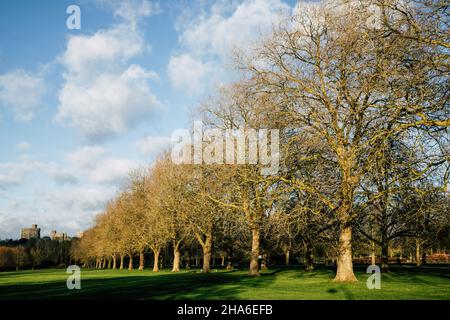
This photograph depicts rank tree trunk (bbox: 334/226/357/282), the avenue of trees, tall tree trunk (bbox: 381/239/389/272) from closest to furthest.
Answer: the avenue of trees, tree trunk (bbox: 334/226/357/282), tall tree trunk (bbox: 381/239/389/272)

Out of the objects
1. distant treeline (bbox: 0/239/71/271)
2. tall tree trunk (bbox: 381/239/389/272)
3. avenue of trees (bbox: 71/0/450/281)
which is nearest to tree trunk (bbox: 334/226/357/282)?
avenue of trees (bbox: 71/0/450/281)

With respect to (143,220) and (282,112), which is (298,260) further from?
(282,112)

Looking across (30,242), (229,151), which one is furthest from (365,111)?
(30,242)

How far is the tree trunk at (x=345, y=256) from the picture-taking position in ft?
70.0

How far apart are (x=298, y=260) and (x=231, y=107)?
6778 centimetres

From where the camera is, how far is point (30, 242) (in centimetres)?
14938

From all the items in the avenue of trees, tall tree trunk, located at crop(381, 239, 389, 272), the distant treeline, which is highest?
the avenue of trees

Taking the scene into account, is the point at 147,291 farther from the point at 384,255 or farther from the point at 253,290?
the point at 384,255

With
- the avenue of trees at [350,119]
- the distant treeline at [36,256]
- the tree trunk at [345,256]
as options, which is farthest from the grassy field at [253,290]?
the distant treeline at [36,256]

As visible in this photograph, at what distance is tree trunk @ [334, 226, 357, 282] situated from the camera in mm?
21328

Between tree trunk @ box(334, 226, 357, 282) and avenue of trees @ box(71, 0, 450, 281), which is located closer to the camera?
avenue of trees @ box(71, 0, 450, 281)

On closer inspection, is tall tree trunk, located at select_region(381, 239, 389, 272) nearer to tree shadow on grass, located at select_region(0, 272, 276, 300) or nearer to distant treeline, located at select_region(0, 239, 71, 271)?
tree shadow on grass, located at select_region(0, 272, 276, 300)

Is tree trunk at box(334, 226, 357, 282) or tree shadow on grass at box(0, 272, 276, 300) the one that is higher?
tree trunk at box(334, 226, 357, 282)

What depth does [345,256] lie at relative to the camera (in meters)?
21.8
